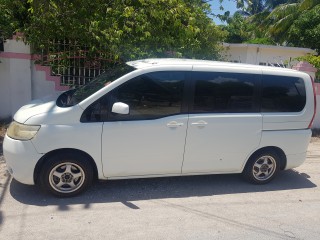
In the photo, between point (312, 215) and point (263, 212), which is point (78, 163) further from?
point (312, 215)

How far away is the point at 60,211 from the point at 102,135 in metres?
1.03

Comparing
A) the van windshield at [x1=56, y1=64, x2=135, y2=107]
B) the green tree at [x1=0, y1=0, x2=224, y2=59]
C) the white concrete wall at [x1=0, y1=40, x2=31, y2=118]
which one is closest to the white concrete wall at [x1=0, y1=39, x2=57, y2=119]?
the white concrete wall at [x1=0, y1=40, x2=31, y2=118]

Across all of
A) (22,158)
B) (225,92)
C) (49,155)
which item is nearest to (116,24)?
(225,92)

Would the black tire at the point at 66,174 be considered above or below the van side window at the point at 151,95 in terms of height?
below

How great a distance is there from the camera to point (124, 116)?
440cm

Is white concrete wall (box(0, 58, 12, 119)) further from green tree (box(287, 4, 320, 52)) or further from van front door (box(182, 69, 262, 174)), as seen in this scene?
green tree (box(287, 4, 320, 52))

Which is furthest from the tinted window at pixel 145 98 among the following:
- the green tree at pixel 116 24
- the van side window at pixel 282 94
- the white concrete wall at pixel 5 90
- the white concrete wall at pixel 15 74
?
the white concrete wall at pixel 5 90

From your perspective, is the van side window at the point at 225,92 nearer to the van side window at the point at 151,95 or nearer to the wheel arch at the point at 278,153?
the van side window at the point at 151,95

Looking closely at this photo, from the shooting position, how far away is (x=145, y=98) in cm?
451

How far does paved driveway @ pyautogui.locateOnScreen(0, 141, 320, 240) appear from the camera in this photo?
375cm

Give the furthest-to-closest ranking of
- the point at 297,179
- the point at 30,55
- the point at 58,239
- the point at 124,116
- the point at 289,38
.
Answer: the point at 289,38 → the point at 30,55 → the point at 297,179 → the point at 124,116 → the point at 58,239

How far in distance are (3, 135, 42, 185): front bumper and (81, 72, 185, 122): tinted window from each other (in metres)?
0.72

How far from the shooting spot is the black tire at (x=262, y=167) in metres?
5.18

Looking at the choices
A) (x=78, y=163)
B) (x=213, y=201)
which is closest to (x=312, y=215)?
(x=213, y=201)
